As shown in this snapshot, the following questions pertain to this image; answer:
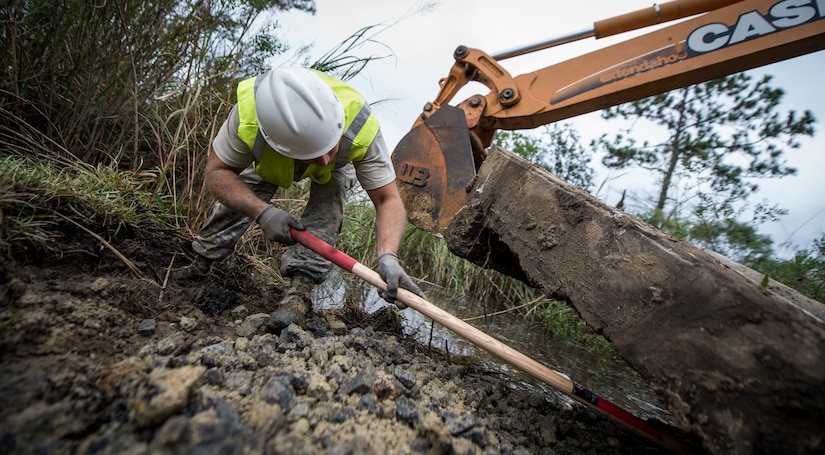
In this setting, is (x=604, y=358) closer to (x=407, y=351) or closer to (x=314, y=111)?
(x=407, y=351)

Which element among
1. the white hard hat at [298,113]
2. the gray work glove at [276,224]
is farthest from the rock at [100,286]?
the white hard hat at [298,113]

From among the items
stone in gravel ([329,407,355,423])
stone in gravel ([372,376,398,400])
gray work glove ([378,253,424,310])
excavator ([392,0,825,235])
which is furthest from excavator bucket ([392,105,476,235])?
stone in gravel ([329,407,355,423])

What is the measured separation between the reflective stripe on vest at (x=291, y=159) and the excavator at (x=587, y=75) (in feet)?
2.51

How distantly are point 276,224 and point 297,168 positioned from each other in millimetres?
434

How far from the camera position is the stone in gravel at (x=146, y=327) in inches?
61.9

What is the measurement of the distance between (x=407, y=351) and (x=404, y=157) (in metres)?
1.48

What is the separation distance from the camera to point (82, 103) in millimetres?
2615

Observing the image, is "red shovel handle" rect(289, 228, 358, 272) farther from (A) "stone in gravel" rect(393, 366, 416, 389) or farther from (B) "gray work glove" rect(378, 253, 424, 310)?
(A) "stone in gravel" rect(393, 366, 416, 389)

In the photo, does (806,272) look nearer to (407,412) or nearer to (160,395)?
(407,412)

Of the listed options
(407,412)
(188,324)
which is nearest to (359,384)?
(407,412)

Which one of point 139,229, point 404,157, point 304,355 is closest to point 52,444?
point 304,355

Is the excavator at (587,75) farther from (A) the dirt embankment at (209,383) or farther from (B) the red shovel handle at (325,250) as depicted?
(A) the dirt embankment at (209,383)

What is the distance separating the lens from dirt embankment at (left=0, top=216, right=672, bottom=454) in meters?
1.00

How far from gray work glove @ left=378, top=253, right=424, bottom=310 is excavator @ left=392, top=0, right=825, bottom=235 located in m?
0.75
